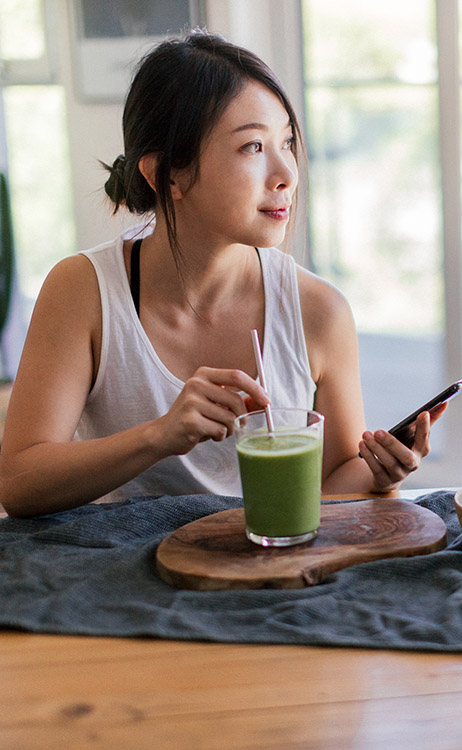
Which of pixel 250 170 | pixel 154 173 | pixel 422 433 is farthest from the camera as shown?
pixel 154 173

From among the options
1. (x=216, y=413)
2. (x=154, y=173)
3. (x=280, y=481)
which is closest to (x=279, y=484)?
(x=280, y=481)

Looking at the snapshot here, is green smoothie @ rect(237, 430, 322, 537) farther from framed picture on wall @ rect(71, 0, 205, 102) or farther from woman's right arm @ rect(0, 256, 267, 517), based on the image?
framed picture on wall @ rect(71, 0, 205, 102)

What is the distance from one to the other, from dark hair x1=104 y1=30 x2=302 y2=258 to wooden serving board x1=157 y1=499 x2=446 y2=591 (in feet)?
2.08

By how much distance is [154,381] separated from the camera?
1.48 m

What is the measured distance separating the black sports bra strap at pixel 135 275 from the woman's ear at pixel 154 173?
5.0 inches

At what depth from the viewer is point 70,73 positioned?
139 inches

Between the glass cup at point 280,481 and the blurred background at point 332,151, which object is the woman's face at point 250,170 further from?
the blurred background at point 332,151

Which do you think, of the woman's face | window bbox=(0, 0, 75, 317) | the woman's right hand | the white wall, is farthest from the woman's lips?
window bbox=(0, 0, 75, 317)

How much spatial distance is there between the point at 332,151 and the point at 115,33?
102 centimetres

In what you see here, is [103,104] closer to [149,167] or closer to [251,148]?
[149,167]

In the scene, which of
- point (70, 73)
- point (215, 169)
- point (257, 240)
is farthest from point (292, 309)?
point (70, 73)

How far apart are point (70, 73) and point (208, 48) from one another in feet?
7.55

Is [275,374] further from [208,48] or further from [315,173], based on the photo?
[315,173]

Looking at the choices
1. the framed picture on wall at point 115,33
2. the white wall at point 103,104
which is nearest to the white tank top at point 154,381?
the white wall at point 103,104
